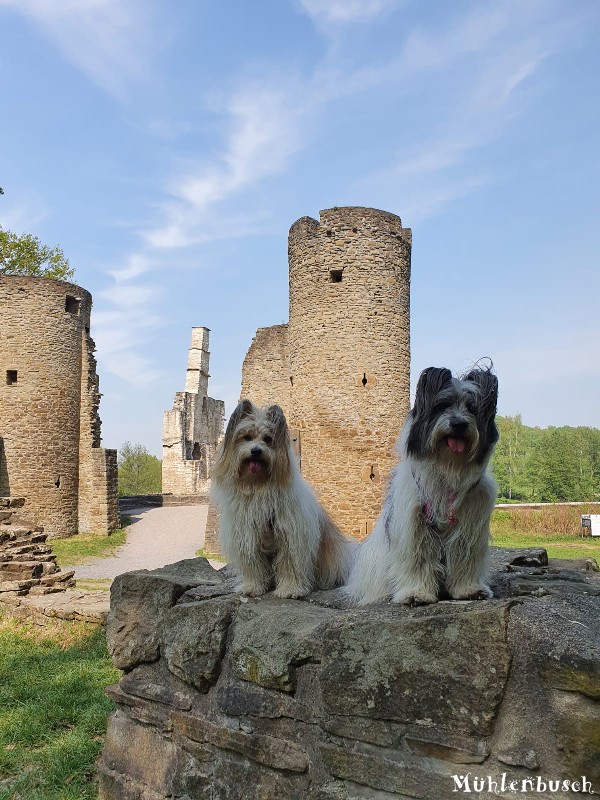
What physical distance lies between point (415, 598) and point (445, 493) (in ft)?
1.56

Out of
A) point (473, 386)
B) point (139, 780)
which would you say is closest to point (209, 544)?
point (139, 780)

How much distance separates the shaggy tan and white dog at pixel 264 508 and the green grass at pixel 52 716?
1.77 meters

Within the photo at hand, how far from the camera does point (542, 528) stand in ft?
86.2

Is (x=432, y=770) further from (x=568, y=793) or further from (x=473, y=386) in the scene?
→ (x=473, y=386)

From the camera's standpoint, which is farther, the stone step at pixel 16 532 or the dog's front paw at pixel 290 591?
the stone step at pixel 16 532

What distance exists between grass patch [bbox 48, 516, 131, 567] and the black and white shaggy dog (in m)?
15.4

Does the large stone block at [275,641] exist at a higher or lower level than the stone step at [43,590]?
higher

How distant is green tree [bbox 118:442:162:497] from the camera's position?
53.3m

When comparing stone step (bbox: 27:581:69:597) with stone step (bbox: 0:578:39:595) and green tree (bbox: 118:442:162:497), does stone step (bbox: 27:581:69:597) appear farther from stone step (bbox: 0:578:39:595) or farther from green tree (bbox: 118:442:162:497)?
green tree (bbox: 118:442:162:497)

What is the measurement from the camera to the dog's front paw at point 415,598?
2.59 meters

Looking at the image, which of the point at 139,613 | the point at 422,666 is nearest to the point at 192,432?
the point at 139,613

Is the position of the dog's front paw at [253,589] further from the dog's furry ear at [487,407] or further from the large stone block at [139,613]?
the dog's furry ear at [487,407]

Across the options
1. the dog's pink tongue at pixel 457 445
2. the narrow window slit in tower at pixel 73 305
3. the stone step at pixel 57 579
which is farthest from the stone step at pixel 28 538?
the narrow window slit in tower at pixel 73 305

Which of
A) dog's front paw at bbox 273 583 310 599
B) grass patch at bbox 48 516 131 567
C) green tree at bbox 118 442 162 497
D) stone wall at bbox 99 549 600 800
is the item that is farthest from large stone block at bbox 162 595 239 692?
green tree at bbox 118 442 162 497
